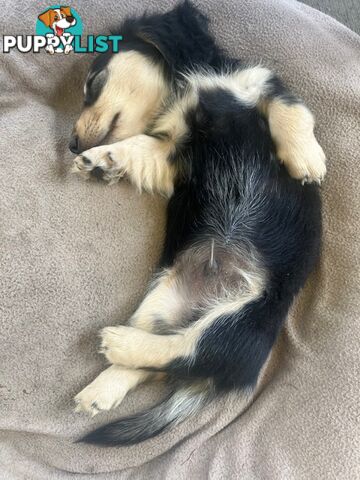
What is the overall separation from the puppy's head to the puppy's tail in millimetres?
920

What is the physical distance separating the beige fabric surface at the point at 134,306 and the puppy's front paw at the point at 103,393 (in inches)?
2.1

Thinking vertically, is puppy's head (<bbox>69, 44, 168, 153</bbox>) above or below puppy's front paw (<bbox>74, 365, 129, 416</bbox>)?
above

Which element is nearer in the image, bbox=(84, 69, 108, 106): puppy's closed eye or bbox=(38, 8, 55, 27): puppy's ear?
bbox=(84, 69, 108, 106): puppy's closed eye

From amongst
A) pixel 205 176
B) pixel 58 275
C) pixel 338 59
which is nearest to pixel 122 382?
pixel 58 275

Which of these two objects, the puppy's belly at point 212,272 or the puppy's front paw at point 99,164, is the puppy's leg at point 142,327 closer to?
the puppy's belly at point 212,272

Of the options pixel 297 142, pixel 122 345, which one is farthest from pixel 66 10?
pixel 122 345

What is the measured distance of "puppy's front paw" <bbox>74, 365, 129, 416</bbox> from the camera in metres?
1.50

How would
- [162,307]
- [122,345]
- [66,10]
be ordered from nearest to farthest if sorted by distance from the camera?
1. [122,345]
2. [162,307]
3. [66,10]

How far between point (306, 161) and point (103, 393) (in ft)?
3.28

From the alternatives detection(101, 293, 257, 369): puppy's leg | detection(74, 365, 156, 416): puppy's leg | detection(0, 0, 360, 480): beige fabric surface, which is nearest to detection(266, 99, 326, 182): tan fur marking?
detection(0, 0, 360, 480): beige fabric surface

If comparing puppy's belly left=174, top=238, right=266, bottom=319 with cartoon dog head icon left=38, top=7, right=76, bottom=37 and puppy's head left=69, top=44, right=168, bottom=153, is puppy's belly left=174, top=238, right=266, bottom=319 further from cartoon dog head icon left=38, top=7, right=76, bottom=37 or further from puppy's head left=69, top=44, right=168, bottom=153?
cartoon dog head icon left=38, top=7, right=76, bottom=37

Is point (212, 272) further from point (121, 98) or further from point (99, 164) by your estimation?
point (121, 98)

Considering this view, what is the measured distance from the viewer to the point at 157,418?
1.52 metres

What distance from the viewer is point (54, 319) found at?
1.53 metres
